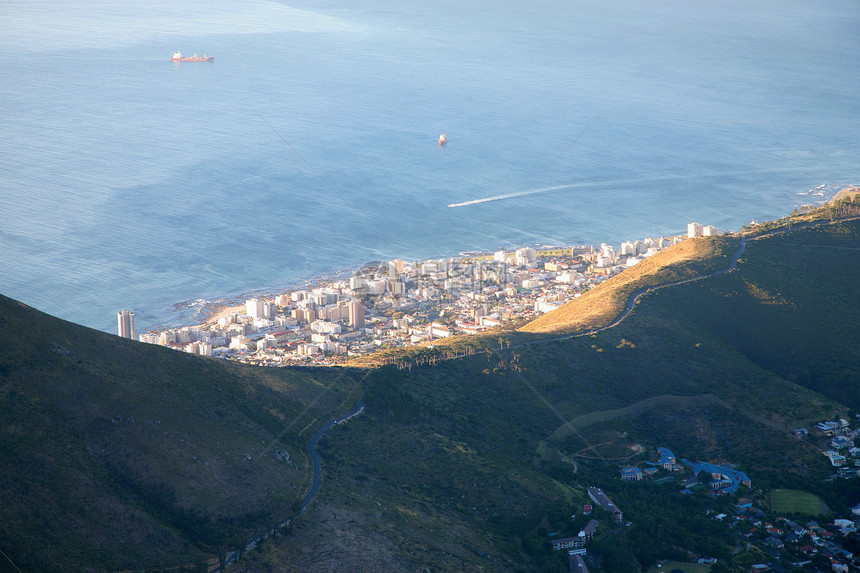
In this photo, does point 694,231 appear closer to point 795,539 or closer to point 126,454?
point 795,539

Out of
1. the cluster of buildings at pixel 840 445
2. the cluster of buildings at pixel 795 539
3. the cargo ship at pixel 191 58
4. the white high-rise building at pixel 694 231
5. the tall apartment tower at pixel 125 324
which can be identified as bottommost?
the tall apartment tower at pixel 125 324

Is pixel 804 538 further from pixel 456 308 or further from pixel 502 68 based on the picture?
pixel 502 68

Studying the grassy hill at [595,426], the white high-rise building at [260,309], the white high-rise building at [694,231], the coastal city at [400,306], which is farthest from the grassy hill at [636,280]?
the white high-rise building at [260,309]

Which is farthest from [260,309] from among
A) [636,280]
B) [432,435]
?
[432,435]

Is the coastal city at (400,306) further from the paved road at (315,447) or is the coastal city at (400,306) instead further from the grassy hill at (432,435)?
the paved road at (315,447)

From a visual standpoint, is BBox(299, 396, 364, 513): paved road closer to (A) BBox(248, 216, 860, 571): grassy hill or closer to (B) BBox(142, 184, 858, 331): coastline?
(A) BBox(248, 216, 860, 571): grassy hill
